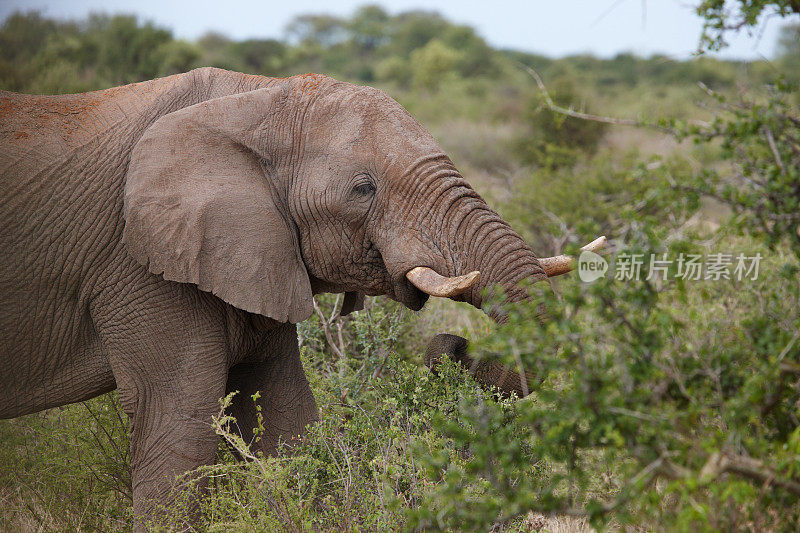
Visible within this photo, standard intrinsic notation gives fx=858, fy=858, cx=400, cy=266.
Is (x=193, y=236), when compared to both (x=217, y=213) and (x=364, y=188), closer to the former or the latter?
(x=217, y=213)

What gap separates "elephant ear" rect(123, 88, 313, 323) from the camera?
380 cm

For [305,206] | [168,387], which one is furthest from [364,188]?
[168,387]

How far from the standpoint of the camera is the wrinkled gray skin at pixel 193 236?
12.6ft

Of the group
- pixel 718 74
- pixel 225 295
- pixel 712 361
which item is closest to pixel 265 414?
pixel 225 295

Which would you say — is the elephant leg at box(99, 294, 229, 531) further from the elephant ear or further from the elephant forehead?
the elephant forehead

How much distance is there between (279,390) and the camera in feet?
15.0

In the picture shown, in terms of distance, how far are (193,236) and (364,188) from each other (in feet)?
2.61

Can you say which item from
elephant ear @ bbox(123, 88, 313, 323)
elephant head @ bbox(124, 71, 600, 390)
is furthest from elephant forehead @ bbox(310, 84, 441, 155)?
elephant ear @ bbox(123, 88, 313, 323)

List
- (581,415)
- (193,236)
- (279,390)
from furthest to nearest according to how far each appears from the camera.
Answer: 1. (279,390)
2. (193,236)
3. (581,415)

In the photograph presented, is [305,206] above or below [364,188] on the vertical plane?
below

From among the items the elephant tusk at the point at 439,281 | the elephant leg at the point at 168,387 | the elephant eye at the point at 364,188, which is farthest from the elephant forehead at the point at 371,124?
the elephant leg at the point at 168,387

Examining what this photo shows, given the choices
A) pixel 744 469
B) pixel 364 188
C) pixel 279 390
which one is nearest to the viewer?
pixel 744 469

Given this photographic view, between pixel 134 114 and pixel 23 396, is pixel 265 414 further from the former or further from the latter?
pixel 134 114

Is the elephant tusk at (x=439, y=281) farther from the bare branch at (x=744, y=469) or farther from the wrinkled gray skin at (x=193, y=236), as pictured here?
the bare branch at (x=744, y=469)
